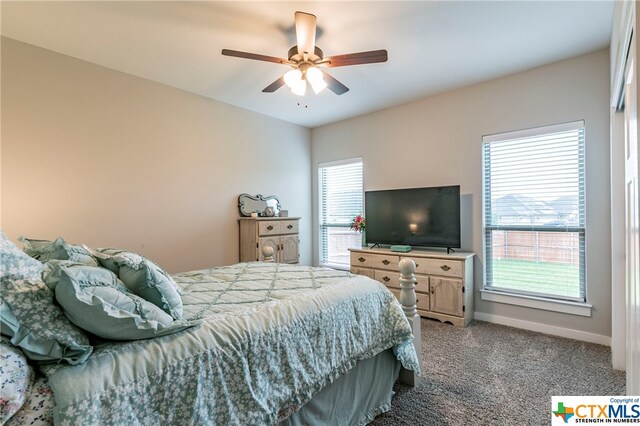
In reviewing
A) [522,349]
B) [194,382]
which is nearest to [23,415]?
[194,382]

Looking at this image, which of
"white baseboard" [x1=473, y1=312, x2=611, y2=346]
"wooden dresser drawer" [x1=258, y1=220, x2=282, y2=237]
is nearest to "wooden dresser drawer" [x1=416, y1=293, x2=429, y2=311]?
"white baseboard" [x1=473, y1=312, x2=611, y2=346]

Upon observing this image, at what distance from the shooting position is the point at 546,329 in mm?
3154

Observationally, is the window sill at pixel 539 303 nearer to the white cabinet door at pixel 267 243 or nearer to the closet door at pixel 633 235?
the closet door at pixel 633 235

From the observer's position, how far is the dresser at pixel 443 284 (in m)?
3.37

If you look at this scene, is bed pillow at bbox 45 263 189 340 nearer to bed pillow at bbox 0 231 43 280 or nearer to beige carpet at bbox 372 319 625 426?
bed pillow at bbox 0 231 43 280

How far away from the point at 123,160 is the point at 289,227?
2.16m

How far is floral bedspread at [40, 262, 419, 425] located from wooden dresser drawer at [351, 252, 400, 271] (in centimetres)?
182

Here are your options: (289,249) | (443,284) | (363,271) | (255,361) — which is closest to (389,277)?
(363,271)

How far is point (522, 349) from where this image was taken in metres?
2.78

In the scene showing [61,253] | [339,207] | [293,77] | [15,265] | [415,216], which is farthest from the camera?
[339,207]

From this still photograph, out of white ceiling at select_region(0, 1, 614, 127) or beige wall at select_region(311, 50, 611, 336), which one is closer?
white ceiling at select_region(0, 1, 614, 127)

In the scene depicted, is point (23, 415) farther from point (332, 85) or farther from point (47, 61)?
point (47, 61)

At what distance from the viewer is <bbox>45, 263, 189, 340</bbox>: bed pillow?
994mm

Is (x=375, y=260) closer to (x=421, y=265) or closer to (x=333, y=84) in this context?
(x=421, y=265)
